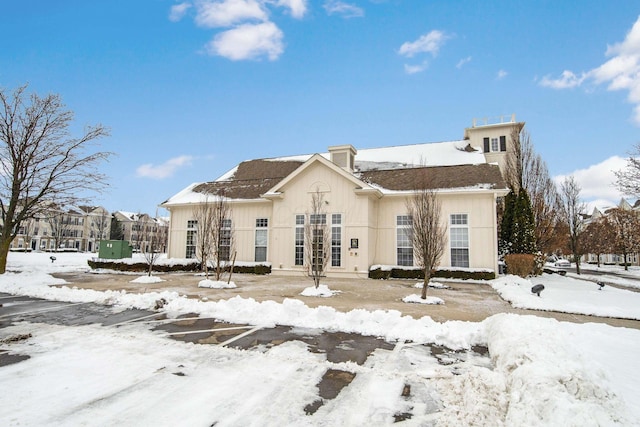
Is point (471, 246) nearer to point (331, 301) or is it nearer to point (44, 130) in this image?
point (331, 301)

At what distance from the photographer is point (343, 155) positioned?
21.0 m

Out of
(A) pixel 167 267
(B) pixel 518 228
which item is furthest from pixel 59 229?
(B) pixel 518 228

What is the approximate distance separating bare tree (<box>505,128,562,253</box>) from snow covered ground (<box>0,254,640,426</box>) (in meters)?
22.4

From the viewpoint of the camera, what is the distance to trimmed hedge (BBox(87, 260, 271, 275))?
763 inches

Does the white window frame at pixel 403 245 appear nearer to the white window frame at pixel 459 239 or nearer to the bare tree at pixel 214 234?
the white window frame at pixel 459 239

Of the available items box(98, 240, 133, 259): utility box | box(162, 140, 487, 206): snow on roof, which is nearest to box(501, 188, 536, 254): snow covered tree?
box(162, 140, 487, 206): snow on roof

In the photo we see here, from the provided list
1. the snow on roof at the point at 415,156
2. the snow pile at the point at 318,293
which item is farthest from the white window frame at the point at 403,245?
the snow pile at the point at 318,293

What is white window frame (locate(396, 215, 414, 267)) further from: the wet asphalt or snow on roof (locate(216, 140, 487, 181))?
the wet asphalt

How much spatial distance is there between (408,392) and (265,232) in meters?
17.3

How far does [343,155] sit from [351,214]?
185 inches

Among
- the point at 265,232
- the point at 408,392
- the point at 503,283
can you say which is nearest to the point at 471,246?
the point at 503,283

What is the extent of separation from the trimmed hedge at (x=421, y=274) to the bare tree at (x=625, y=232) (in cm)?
2980

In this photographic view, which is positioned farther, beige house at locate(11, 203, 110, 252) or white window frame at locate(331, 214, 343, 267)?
beige house at locate(11, 203, 110, 252)

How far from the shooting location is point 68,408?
11.6 ft
